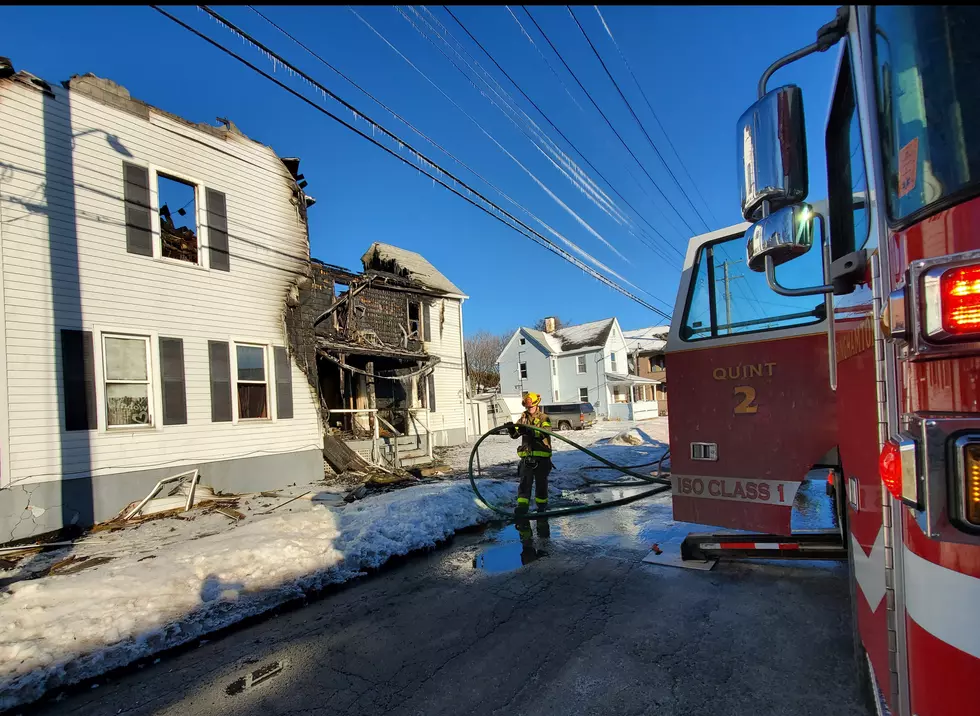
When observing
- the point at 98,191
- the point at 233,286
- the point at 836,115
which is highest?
the point at 98,191

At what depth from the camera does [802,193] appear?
1.87 metres

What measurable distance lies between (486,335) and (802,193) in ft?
238

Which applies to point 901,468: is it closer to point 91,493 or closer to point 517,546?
point 517,546

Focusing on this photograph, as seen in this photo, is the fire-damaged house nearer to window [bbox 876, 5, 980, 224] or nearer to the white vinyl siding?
the white vinyl siding

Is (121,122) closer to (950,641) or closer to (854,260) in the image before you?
(854,260)

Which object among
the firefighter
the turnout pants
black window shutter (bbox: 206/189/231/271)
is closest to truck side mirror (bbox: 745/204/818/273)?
the firefighter

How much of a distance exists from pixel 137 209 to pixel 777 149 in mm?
11044

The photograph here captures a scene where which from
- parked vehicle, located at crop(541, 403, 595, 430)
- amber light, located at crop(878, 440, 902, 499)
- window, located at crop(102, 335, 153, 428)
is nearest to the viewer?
amber light, located at crop(878, 440, 902, 499)

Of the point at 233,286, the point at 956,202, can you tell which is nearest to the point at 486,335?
the point at 233,286

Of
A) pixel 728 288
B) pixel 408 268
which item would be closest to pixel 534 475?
pixel 728 288

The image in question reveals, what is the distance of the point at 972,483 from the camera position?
1.12m

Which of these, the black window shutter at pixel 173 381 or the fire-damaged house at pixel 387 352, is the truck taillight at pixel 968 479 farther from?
the fire-damaged house at pixel 387 352

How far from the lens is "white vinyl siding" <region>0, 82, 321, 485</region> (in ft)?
26.8

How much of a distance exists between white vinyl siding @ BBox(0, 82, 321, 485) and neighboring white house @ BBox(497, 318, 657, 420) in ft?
93.4
